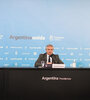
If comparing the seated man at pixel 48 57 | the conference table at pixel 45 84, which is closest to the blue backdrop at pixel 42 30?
the seated man at pixel 48 57

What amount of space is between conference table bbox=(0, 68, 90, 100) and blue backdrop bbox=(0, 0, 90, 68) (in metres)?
2.19

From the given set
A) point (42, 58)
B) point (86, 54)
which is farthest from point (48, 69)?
point (86, 54)

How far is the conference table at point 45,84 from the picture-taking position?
0.75m

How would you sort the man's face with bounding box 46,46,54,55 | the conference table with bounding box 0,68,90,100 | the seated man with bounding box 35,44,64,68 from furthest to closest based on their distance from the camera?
the man's face with bounding box 46,46,54,55
the seated man with bounding box 35,44,64,68
the conference table with bounding box 0,68,90,100

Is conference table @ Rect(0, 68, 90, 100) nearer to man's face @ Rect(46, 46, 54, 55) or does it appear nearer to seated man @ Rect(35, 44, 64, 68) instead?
seated man @ Rect(35, 44, 64, 68)

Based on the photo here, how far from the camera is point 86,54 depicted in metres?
3.04

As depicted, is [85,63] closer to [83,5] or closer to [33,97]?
[83,5]

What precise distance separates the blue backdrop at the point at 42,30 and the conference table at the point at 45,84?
219 cm

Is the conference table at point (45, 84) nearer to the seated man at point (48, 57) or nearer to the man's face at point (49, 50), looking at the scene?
the seated man at point (48, 57)

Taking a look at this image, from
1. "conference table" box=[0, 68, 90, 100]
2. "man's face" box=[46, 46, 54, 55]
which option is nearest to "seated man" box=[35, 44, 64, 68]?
"man's face" box=[46, 46, 54, 55]

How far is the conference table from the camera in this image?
2.48 ft

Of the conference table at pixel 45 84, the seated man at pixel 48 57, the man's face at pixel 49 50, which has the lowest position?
the conference table at pixel 45 84

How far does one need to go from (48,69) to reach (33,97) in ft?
0.51

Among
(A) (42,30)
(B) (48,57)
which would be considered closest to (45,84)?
(B) (48,57)
